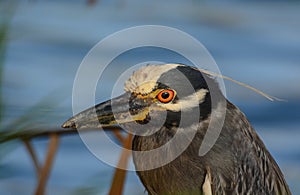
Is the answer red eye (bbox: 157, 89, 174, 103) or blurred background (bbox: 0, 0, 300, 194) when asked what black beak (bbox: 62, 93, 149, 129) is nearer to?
red eye (bbox: 157, 89, 174, 103)

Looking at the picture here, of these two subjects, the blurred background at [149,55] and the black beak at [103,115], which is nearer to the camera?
the black beak at [103,115]

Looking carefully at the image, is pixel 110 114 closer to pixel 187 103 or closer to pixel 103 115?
pixel 103 115

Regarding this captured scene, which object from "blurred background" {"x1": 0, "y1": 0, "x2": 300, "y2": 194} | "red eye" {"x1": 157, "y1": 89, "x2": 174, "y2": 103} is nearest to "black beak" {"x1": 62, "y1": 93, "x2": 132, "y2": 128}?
"red eye" {"x1": 157, "y1": 89, "x2": 174, "y2": 103}

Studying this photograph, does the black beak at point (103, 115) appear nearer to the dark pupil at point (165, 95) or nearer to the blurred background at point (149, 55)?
the dark pupil at point (165, 95)

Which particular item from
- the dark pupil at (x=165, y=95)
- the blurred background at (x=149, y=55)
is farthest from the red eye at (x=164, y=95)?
the blurred background at (x=149, y=55)

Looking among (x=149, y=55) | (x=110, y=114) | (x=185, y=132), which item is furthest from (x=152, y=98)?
(x=149, y=55)

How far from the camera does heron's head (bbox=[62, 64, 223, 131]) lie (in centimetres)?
475

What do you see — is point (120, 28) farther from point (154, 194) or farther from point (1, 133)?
point (1, 133)

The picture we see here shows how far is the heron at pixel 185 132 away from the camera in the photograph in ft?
15.7

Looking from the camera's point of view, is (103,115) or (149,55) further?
(149,55)

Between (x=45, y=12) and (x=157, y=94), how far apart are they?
4934mm

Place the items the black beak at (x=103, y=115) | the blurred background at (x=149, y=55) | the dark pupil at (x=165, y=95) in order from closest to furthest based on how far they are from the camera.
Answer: the black beak at (x=103, y=115) → the dark pupil at (x=165, y=95) → the blurred background at (x=149, y=55)

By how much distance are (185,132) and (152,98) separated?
294 mm

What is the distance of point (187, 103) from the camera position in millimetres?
4859
